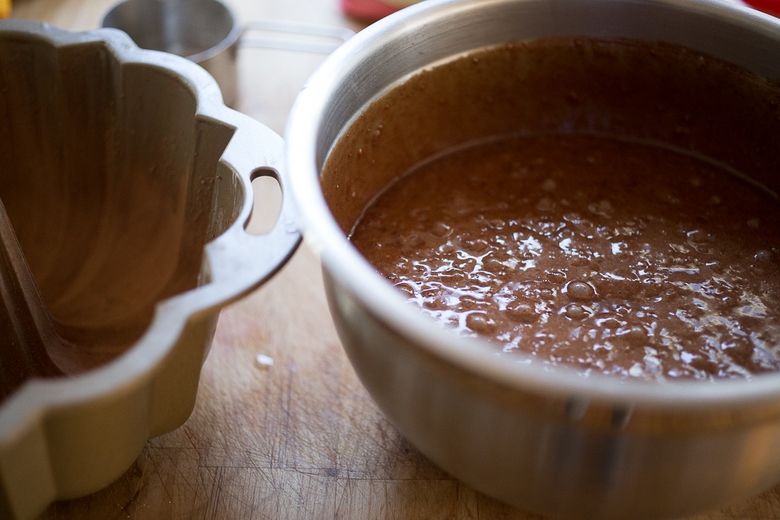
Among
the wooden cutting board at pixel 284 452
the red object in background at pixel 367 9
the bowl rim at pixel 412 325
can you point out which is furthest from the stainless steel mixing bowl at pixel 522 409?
the red object in background at pixel 367 9

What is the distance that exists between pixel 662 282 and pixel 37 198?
74 centimetres

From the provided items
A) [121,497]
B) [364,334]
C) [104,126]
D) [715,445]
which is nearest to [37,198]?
[104,126]

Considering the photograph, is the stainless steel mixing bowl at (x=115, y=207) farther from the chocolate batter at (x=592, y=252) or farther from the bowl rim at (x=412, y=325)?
the chocolate batter at (x=592, y=252)

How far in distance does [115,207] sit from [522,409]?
2.00 feet

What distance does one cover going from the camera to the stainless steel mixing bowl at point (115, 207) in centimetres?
61

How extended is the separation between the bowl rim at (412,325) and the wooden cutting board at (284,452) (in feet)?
0.72

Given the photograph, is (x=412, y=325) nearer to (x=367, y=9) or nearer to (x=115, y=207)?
(x=115, y=207)

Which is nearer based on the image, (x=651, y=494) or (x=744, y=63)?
(x=651, y=494)

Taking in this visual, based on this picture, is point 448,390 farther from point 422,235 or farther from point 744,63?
point 744,63

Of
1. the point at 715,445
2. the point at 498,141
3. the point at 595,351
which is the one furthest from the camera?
the point at 498,141

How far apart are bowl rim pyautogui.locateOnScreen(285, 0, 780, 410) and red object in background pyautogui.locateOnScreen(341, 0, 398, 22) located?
0.67 m

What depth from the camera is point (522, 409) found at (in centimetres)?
49

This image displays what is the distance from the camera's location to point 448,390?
0.51 m

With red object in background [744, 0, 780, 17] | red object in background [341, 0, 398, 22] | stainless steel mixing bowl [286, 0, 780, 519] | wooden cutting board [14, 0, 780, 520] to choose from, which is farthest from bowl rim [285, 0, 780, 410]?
red object in background [744, 0, 780, 17]
